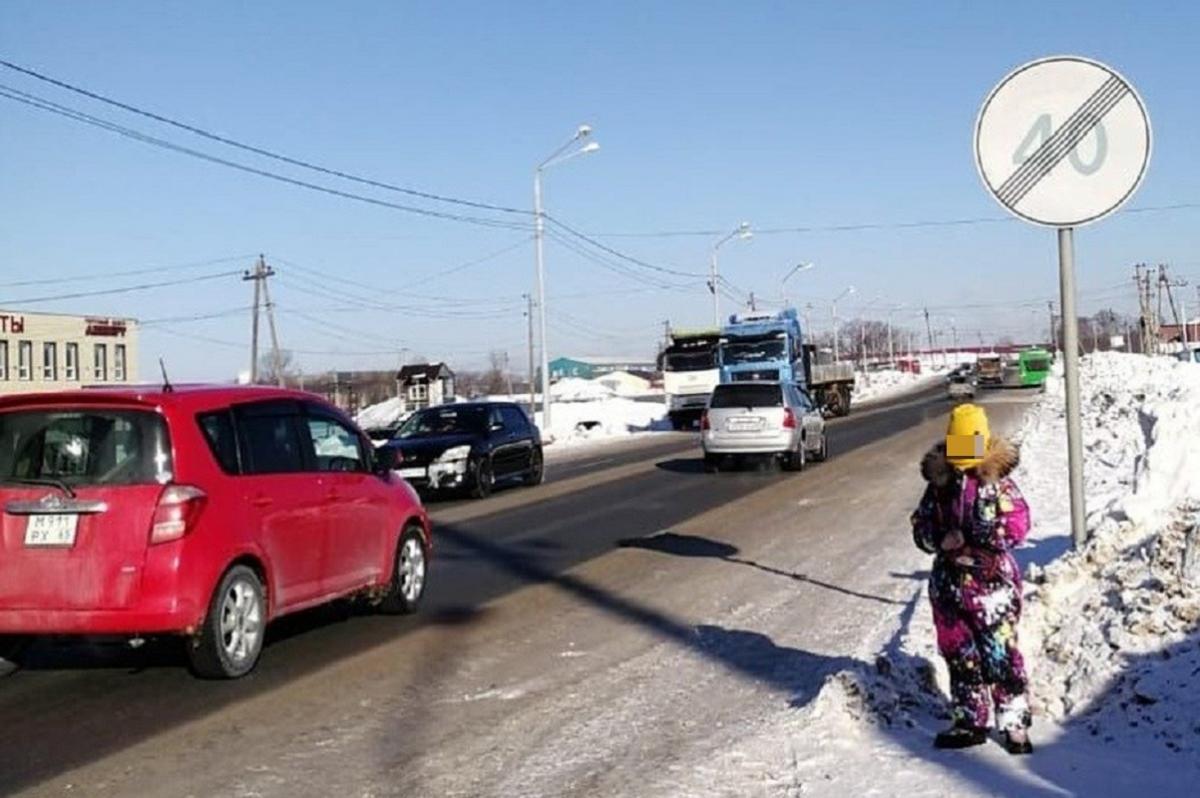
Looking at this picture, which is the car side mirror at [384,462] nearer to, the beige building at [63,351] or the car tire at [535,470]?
the car tire at [535,470]

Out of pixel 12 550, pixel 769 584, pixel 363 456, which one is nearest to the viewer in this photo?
pixel 12 550

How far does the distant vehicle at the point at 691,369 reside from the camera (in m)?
44.8

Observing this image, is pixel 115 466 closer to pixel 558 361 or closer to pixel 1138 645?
pixel 1138 645

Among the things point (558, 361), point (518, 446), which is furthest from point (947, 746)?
point (558, 361)

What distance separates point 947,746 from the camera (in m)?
5.53

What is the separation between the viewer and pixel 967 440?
5426mm

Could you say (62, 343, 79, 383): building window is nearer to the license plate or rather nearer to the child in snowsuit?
the license plate

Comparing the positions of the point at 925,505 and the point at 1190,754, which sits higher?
the point at 925,505

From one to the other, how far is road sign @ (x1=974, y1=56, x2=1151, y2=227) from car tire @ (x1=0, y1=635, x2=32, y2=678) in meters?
6.28

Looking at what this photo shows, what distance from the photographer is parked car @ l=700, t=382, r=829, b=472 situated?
23.9m

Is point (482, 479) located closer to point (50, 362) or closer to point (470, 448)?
point (470, 448)

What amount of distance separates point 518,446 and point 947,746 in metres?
16.8

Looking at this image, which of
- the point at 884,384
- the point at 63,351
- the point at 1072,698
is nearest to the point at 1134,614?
the point at 1072,698

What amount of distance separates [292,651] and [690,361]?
3670cm
